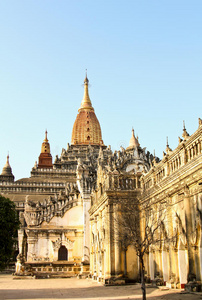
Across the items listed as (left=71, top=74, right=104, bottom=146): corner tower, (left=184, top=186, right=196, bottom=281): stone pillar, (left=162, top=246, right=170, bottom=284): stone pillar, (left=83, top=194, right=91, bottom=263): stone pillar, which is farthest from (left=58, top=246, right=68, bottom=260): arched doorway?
(left=71, top=74, right=104, bottom=146): corner tower

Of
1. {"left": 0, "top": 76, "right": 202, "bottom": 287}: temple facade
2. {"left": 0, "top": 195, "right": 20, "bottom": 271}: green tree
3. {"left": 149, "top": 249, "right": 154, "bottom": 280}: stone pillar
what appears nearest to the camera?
{"left": 0, "top": 76, "right": 202, "bottom": 287}: temple facade

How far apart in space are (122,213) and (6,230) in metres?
13.4

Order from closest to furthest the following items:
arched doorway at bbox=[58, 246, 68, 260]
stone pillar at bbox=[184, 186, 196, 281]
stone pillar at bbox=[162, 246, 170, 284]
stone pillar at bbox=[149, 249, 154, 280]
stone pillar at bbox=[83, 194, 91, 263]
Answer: stone pillar at bbox=[184, 186, 196, 281] → stone pillar at bbox=[162, 246, 170, 284] → stone pillar at bbox=[149, 249, 154, 280] → stone pillar at bbox=[83, 194, 91, 263] → arched doorway at bbox=[58, 246, 68, 260]

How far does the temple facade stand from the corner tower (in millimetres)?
43034

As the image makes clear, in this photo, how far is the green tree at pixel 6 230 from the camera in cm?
3616

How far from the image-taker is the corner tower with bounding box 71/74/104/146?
96.6 m

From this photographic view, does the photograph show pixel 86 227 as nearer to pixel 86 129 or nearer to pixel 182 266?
pixel 182 266

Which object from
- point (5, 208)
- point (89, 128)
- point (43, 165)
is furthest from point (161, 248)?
point (43, 165)

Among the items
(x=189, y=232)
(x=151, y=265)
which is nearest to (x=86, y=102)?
(x=151, y=265)

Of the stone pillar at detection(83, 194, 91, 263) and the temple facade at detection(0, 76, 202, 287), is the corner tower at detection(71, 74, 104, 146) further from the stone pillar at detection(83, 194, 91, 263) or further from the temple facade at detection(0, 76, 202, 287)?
the stone pillar at detection(83, 194, 91, 263)

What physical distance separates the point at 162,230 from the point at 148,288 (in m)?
3.69

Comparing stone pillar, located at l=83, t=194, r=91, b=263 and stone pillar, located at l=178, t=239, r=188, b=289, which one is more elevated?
stone pillar, located at l=83, t=194, r=91, b=263

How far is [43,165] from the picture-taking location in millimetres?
112688

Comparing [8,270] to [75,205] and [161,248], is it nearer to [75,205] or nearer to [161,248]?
[75,205]
